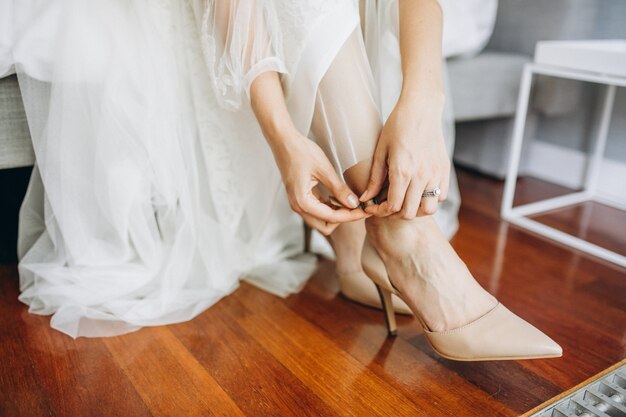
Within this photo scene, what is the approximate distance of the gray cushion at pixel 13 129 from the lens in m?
0.85

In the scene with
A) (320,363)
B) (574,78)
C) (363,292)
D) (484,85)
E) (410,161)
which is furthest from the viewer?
(484,85)

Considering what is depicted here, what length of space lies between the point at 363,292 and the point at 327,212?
0.26m

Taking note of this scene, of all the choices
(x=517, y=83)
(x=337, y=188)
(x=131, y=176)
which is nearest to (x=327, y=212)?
(x=337, y=188)

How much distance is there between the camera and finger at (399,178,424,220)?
68cm

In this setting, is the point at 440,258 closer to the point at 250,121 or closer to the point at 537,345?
the point at 537,345

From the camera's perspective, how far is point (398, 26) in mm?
854

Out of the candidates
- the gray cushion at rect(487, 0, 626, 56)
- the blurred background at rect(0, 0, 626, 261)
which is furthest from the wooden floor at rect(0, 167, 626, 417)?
the gray cushion at rect(487, 0, 626, 56)

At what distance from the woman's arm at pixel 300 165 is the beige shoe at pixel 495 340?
209mm

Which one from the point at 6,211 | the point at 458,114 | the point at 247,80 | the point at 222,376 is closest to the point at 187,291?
the point at 222,376

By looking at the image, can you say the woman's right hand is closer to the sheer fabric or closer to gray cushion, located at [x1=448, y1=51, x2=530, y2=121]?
the sheer fabric

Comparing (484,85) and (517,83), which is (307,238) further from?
(517,83)

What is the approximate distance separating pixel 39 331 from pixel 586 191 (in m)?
1.47

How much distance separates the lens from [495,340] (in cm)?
71

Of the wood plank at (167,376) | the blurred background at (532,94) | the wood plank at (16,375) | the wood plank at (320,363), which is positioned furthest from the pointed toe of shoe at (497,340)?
the blurred background at (532,94)
